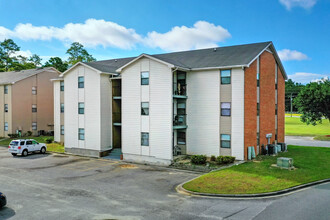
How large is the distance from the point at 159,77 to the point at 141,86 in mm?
2099

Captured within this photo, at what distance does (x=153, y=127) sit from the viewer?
23.3m

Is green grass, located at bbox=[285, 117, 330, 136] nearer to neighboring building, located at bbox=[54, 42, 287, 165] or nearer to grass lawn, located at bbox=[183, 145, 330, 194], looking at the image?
neighboring building, located at bbox=[54, 42, 287, 165]

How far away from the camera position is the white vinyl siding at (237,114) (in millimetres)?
22188

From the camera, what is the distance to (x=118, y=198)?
559 inches

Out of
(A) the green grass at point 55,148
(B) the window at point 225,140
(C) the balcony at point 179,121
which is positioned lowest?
(A) the green grass at point 55,148

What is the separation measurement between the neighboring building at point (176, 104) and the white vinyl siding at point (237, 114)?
82 millimetres

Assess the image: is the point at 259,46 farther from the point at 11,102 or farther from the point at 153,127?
the point at 11,102

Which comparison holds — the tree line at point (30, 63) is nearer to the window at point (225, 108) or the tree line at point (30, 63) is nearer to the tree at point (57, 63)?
the tree at point (57, 63)

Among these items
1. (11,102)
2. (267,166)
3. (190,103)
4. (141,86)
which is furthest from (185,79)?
(11,102)

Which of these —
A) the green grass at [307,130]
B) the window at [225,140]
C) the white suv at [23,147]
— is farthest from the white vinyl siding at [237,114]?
the green grass at [307,130]

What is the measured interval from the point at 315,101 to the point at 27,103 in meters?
49.0

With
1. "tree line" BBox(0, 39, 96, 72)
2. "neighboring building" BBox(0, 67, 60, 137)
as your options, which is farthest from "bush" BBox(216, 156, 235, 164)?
"tree line" BBox(0, 39, 96, 72)

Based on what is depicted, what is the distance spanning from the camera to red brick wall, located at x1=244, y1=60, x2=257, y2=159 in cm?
2252

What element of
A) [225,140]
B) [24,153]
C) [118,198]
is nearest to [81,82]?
[24,153]
